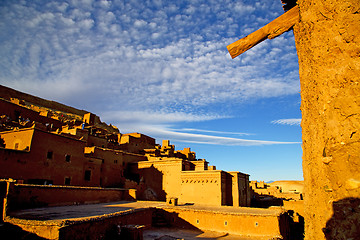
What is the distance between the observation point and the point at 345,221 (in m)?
2.29

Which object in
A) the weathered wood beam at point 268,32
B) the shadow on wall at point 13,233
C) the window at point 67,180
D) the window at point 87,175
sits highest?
the weathered wood beam at point 268,32

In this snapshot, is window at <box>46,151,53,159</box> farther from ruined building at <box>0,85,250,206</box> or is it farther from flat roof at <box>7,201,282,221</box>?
flat roof at <box>7,201,282,221</box>

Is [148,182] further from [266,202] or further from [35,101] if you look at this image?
[35,101]

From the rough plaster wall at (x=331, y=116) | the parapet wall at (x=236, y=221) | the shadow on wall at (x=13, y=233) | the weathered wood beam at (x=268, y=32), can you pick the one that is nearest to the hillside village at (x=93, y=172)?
the shadow on wall at (x=13, y=233)

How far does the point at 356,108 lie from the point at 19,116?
1473 inches

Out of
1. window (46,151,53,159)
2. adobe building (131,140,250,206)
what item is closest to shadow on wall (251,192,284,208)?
adobe building (131,140,250,206)

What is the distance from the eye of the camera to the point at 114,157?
28203mm

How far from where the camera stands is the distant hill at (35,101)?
4944 centimetres

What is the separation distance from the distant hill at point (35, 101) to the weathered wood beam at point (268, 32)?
56.9 m

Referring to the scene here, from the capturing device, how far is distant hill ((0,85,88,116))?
49.4 metres

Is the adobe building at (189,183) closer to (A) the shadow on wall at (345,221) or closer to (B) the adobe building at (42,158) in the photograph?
(B) the adobe building at (42,158)

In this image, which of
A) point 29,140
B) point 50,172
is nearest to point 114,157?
point 50,172

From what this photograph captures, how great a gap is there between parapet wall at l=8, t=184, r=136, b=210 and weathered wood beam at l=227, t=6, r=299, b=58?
13902 millimetres

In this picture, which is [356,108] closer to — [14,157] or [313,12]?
[313,12]
